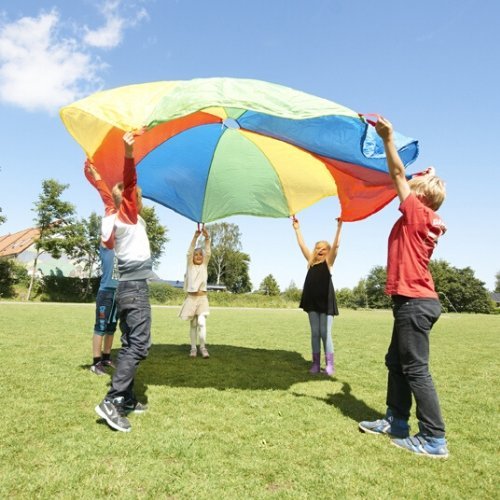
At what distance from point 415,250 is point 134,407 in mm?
3014

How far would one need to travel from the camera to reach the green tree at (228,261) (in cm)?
8056

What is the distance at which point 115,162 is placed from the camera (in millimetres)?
5754

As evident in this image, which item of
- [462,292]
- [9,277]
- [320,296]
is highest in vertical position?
[462,292]

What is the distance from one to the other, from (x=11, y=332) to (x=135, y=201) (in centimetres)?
775

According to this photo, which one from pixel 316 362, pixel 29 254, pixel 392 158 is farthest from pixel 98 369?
pixel 29 254

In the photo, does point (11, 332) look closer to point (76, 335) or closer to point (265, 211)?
point (76, 335)

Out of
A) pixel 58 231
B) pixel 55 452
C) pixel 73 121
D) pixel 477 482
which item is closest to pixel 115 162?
pixel 73 121

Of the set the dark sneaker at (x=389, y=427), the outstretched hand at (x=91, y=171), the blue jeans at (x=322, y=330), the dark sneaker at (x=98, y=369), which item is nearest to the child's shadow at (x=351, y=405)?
the dark sneaker at (x=389, y=427)

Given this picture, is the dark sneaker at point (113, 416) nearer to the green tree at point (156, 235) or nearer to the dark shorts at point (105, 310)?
the dark shorts at point (105, 310)

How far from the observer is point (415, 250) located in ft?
11.5

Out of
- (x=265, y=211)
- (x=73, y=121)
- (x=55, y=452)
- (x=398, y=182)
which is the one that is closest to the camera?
(x=55, y=452)

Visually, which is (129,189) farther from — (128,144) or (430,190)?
(430,190)

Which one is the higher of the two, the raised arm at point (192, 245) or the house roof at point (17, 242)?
the house roof at point (17, 242)

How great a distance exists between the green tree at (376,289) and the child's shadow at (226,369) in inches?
2711
